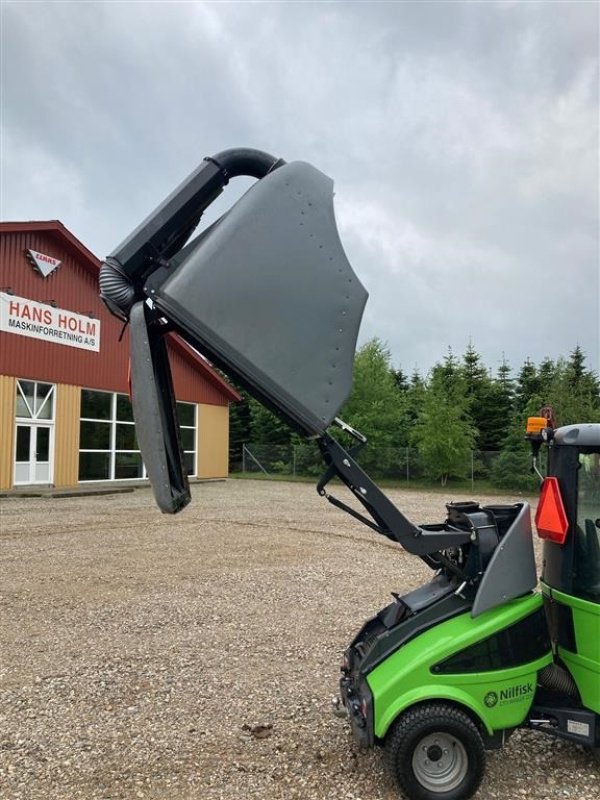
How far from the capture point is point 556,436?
12.5 ft

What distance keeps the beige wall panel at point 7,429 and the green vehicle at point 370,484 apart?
665 inches

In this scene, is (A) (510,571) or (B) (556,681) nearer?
(A) (510,571)

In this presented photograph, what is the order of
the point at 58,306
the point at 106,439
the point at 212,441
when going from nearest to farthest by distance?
the point at 58,306 < the point at 106,439 < the point at 212,441

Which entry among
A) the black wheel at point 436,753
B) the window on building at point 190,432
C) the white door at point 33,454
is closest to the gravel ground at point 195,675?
the black wheel at point 436,753

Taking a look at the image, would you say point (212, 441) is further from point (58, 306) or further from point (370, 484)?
point (370, 484)

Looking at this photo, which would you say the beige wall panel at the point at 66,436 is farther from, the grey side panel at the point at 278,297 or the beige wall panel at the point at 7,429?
the grey side panel at the point at 278,297

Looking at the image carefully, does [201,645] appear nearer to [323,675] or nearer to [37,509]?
[323,675]

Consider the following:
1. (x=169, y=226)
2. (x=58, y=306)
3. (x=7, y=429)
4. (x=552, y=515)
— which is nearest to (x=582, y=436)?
(x=552, y=515)

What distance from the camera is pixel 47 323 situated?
20.1 metres

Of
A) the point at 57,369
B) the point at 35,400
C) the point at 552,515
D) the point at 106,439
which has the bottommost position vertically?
the point at 552,515

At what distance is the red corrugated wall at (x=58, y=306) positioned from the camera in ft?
62.4

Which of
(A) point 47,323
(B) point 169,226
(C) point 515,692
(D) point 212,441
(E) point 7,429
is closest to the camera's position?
(C) point 515,692

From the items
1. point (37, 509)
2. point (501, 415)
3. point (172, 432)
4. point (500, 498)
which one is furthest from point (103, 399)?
point (501, 415)

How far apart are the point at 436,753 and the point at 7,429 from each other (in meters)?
18.1
